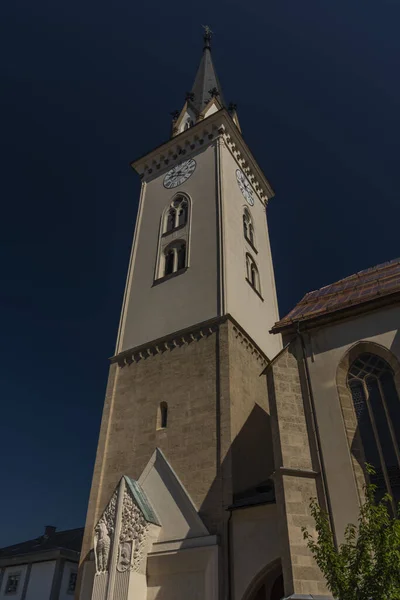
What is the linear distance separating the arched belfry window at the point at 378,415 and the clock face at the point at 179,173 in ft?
55.4

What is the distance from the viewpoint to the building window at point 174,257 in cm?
2242

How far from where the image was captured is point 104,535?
14.4 m

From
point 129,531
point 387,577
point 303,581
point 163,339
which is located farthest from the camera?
point 163,339

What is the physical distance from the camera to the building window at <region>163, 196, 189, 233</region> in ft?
79.6

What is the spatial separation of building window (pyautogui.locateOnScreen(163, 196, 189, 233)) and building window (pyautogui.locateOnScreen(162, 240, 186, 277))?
1.14 metres

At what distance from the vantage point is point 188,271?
69.9 feet

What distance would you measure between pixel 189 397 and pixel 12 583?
21.8m

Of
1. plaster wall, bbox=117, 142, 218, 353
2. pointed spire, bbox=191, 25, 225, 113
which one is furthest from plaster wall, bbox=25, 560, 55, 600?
pointed spire, bbox=191, 25, 225, 113

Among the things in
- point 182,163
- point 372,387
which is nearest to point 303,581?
point 372,387

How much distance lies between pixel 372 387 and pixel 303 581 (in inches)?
187

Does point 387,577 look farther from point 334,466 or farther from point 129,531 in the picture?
point 129,531

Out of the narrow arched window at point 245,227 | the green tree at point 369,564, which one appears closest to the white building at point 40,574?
the narrow arched window at point 245,227

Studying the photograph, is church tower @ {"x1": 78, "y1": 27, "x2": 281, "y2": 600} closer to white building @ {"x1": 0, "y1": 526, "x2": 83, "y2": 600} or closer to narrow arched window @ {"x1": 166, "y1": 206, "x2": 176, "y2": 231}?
narrow arched window @ {"x1": 166, "y1": 206, "x2": 176, "y2": 231}

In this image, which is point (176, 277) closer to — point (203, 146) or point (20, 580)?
point (203, 146)
